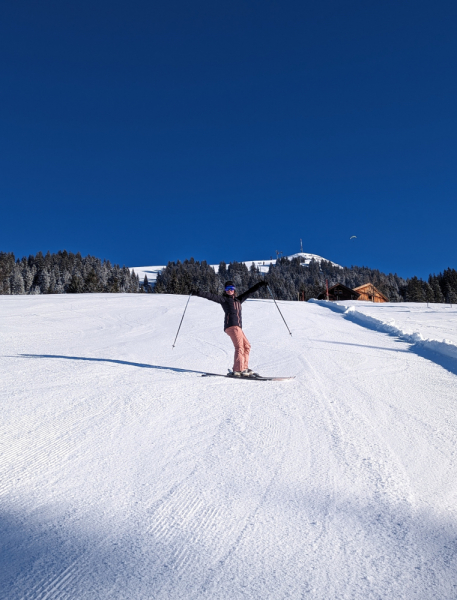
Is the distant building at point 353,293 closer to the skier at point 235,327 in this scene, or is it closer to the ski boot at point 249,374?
the skier at point 235,327

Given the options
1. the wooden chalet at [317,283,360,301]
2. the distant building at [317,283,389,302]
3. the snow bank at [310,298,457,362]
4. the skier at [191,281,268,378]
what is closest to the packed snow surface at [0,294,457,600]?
the skier at [191,281,268,378]

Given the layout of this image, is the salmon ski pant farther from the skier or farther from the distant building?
the distant building

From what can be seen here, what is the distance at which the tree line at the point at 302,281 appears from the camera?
306ft

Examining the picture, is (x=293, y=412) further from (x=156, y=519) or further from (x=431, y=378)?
(x=431, y=378)

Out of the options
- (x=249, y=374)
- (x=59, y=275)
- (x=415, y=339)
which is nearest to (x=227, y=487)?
(x=249, y=374)

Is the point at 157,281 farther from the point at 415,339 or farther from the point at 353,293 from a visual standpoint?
the point at 415,339

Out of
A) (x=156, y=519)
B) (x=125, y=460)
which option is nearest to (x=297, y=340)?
(x=125, y=460)

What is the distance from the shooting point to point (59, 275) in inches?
4299

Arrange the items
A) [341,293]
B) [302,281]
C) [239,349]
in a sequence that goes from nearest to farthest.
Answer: [239,349], [341,293], [302,281]

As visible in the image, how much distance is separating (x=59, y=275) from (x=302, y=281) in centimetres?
9170

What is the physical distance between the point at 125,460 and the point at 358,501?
207 centimetres

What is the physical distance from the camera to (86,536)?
222 centimetres

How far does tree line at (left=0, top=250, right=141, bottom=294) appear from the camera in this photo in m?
89.9

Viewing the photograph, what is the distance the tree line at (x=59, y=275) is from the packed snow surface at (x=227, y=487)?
83535 millimetres
